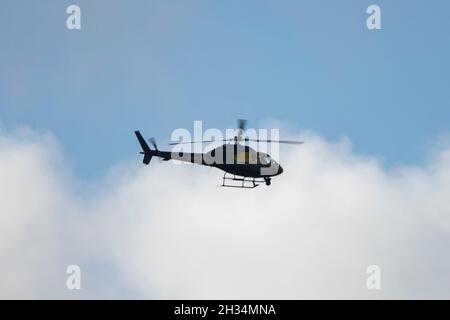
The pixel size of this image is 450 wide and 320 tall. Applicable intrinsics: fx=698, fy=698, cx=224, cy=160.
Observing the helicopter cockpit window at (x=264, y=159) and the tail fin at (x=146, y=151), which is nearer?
the helicopter cockpit window at (x=264, y=159)

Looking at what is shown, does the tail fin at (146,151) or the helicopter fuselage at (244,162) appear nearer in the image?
the helicopter fuselage at (244,162)

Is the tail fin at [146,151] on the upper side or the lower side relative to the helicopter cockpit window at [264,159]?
upper

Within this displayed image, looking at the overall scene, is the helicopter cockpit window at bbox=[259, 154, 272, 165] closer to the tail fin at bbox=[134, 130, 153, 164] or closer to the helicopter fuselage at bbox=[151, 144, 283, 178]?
the helicopter fuselage at bbox=[151, 144, 283, 178]

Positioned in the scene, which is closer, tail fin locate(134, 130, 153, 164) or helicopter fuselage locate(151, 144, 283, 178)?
helicopter fuselage locate(151, 144, 283, 178)

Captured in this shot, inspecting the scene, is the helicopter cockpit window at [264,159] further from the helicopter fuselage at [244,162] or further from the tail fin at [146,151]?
the tail fin at [146,151]

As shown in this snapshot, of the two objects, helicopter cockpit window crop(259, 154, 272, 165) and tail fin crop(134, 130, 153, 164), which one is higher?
tail fin crop(134, 130, 153, 164)

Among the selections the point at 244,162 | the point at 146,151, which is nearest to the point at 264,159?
the point at 244,162

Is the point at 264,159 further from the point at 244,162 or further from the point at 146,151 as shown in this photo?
Result: the point at 146,151

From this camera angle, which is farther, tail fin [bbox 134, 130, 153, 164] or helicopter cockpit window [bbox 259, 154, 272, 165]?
tail fin [bbox 134, 130, 153, 164]

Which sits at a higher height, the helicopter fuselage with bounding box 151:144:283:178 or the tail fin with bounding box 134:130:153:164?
the tail fin with bounding box 134:130:153:164
